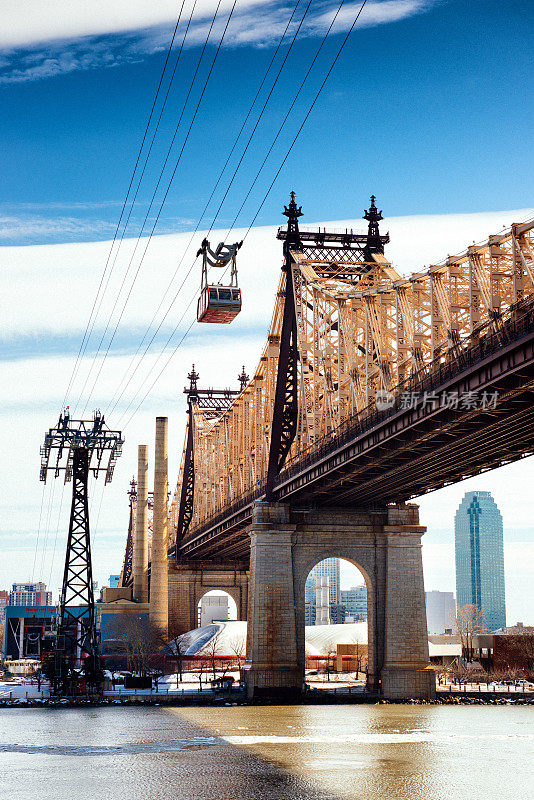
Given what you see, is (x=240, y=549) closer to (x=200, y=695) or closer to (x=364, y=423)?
(x=200, y=695)

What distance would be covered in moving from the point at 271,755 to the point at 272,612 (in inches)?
1151

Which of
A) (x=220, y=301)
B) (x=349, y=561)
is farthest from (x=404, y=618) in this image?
(x=220, y=301)

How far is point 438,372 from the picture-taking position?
151 ft

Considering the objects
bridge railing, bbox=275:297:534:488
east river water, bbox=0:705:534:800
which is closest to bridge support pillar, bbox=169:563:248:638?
bridge railing, bbox=275:297:534:488

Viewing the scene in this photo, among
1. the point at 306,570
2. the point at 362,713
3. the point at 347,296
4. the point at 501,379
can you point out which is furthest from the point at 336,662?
the point at 501,379

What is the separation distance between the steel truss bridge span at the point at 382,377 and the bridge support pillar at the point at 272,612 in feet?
7.59

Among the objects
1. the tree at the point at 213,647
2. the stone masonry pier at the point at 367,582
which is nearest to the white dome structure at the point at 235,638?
the tree at the point at 213,647

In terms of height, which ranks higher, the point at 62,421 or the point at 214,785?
the point at 62,421

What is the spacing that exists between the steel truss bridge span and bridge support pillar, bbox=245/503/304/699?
2.31m

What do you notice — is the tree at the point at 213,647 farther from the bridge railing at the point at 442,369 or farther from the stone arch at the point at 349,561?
the bridge railing at the point at 442,369

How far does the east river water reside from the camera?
3194 centimetres

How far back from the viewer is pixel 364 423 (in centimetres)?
5500

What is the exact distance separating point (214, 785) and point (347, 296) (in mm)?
36207

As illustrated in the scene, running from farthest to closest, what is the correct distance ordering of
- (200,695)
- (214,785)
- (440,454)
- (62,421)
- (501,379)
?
(62,421)
(200,695)
(440,454)
(501,379)
(214,785)
